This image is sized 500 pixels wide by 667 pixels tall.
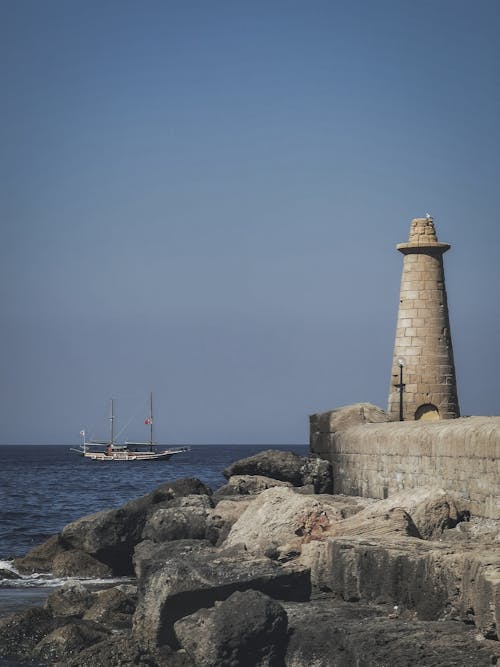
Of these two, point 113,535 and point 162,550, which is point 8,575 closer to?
point 113,535

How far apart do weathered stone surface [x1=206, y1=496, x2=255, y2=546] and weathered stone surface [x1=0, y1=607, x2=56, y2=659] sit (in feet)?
11.1

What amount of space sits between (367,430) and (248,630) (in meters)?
9.84

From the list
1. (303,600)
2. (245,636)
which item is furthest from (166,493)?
(245,636)

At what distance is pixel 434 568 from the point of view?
27.5ft

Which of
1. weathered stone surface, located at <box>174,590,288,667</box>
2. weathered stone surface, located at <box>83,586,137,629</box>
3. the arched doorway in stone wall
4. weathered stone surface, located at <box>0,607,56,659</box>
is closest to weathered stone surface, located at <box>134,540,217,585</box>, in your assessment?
weathered stone surface, located at <box>83,586,137,629</box>

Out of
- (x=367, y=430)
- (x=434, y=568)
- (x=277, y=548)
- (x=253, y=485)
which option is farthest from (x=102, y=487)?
(x=434, y=568)

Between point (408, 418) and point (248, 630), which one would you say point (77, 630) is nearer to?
point (248, 630)

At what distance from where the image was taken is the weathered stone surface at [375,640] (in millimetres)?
7215

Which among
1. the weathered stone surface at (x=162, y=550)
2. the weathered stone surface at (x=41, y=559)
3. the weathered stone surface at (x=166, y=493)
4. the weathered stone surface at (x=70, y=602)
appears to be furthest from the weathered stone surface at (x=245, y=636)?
the weathered stone surface at (x=41, y=559)

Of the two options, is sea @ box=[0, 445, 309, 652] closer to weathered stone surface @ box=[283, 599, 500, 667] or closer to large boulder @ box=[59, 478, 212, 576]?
large boulder @ box=[59, 478, 212, 576]

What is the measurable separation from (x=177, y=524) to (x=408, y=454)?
3.29 metres

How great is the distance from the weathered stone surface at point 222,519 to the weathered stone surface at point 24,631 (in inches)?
134

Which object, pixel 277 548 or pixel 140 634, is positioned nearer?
pixel 140 634

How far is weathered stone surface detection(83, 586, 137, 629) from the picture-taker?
11.3 metres
